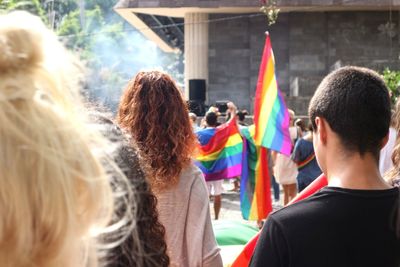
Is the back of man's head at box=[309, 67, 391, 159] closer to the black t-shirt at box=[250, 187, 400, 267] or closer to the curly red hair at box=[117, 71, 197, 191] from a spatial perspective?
the black t-shirt at box=[250, 187, 400, 267]

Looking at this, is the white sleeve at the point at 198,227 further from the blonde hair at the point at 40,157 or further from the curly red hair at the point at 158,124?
the blonde hair at the point at 40,157

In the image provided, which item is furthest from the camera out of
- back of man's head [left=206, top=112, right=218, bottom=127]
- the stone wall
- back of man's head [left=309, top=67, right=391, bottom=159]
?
the stone wall

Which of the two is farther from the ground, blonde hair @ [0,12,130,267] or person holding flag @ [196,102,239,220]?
blonde hair @ [0,12,130,267]

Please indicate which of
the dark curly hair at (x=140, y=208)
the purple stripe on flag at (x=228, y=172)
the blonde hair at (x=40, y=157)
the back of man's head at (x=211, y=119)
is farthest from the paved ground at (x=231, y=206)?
the blonde hair at (x=40, y=157)

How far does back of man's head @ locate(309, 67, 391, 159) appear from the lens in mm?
2303

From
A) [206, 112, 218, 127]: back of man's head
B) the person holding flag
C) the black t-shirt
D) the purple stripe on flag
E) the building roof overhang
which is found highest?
the building roof overhang

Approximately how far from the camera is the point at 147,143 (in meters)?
2.96

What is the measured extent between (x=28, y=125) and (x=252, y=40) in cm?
2553

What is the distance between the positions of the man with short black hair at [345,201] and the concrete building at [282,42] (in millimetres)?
22448

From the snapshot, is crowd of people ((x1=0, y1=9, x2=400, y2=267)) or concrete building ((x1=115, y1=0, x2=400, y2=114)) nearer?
crowd of people ((x1=0, y1=9, x2=400, y2=267))

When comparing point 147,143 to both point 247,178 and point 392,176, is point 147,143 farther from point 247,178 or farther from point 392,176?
point 247,178

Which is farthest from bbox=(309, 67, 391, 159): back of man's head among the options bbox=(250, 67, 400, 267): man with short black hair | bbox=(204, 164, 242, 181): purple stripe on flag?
bbox=(204, 164, 242, 181): purple stripe on flag

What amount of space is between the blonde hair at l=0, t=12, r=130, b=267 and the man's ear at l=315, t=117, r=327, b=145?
4.42 feet

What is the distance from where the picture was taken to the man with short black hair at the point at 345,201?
7.00 feet
